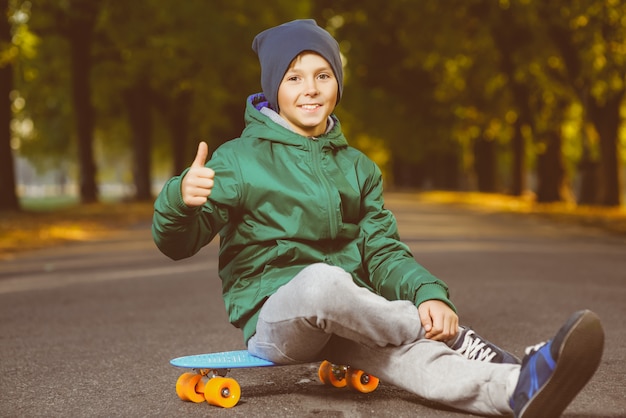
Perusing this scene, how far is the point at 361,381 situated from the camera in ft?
13.3

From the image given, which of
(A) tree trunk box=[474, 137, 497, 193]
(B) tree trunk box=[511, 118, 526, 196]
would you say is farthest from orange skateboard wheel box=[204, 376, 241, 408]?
(A) tree trunk box=[474, 137, 497, 193]

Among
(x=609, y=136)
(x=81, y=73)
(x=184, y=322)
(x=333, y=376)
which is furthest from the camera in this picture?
(x=81, y=73)

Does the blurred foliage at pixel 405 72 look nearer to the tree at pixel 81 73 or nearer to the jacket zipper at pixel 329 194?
the tree at pixel 81 73

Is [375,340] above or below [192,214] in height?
below

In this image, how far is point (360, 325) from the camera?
11.6 ft

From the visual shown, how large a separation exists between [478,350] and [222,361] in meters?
1.01

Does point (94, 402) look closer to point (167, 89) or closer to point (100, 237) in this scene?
point (100, 237)

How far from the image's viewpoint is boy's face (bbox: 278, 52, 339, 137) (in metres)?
4.06

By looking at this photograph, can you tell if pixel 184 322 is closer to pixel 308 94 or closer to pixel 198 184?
pixel 308 94

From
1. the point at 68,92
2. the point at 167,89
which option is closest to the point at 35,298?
the point at 167,89

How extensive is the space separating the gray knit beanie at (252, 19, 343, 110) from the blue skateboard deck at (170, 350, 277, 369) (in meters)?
1.08

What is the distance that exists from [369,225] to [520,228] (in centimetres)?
1475

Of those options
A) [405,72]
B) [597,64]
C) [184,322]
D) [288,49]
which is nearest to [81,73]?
[405,72]

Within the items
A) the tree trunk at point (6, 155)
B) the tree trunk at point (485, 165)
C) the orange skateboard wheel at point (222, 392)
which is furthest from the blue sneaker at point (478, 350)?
the tree trunk at point (485, 165)
